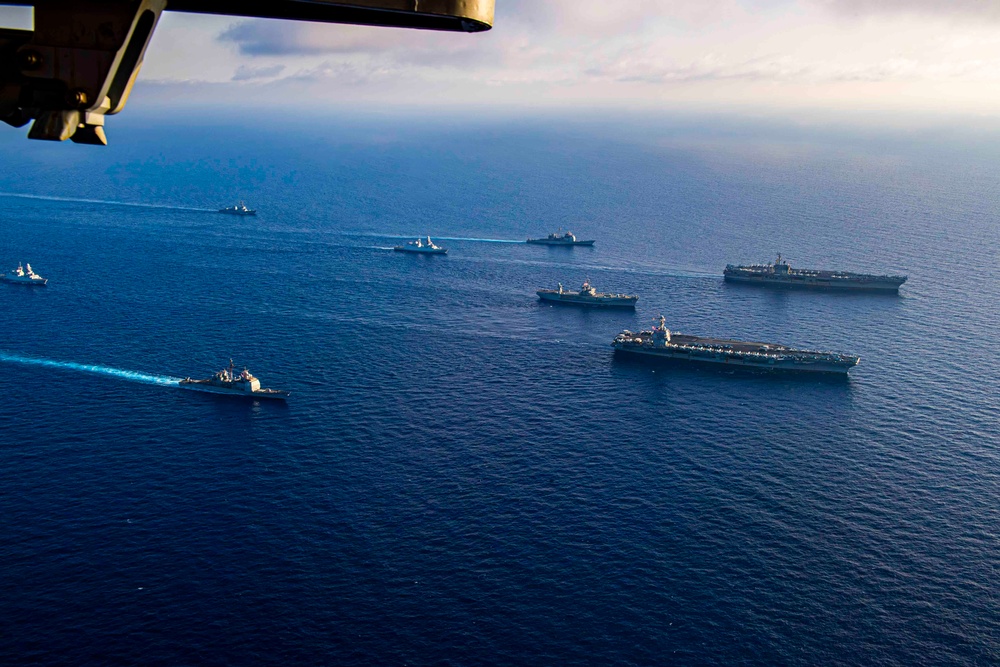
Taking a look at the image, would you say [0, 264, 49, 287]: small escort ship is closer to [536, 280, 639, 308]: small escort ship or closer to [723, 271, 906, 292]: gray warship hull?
[536, 280, 639, 308]: small escort ship

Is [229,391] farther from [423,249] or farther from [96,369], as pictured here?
[423,249]

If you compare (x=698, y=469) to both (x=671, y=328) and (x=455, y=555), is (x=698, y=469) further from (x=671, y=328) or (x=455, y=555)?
(x=671, y=328)

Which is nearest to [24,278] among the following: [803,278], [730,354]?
[730,354]

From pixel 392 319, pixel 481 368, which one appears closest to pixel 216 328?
pixel 392 319

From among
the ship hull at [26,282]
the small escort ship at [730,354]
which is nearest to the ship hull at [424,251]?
the small escort ship at [730,354]

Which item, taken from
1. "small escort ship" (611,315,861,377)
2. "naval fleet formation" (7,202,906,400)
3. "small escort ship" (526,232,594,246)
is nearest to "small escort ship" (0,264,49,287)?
"naval fleet formation" (7,202,906,400)

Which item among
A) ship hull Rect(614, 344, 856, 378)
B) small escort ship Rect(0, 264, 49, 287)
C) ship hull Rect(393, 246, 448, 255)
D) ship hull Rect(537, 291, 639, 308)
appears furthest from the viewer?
ship hull Rect(393, 246, 448, 255)
